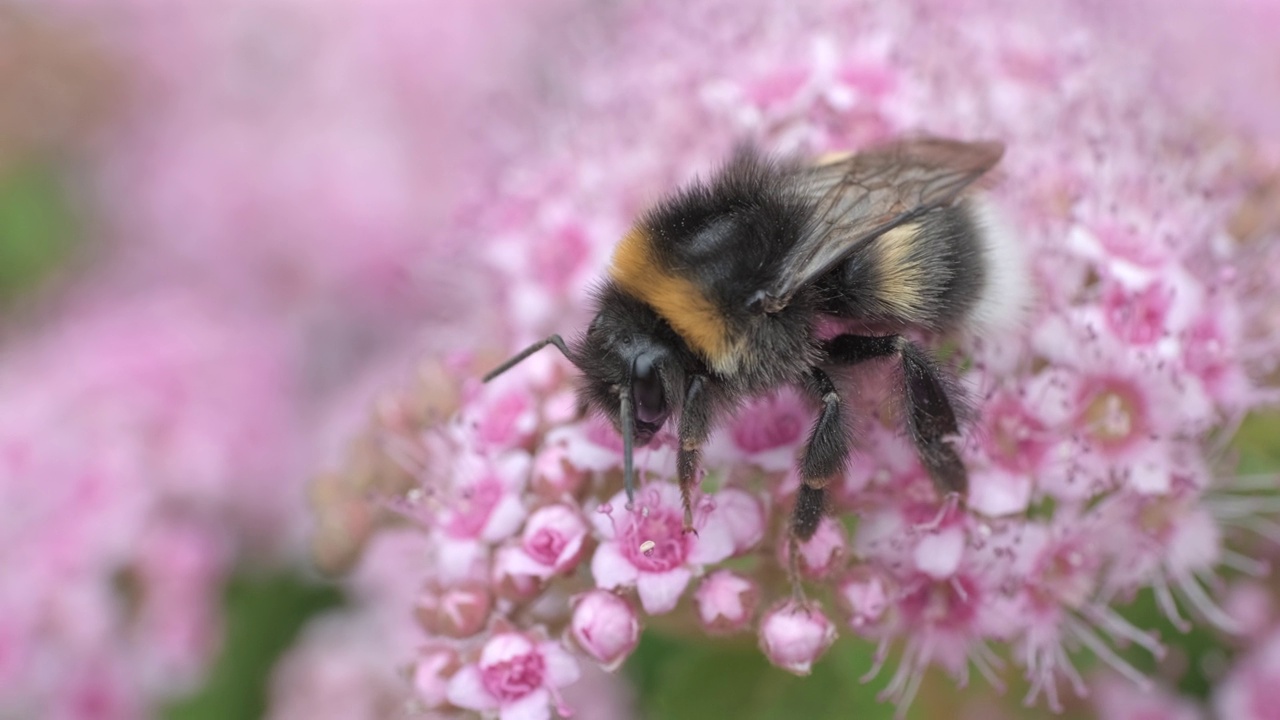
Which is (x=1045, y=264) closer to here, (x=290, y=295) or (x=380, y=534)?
(x=380, y=534)

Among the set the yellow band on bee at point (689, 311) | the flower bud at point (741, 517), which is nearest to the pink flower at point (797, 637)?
the flower bud at point (741, 517)

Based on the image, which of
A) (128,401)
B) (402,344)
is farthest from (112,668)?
(402,344)

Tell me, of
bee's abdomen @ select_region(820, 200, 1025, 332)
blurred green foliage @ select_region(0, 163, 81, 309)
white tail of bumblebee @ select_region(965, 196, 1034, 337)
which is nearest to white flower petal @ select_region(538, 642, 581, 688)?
bee's abdomen @ select_region(820, 200, 1025, 332)

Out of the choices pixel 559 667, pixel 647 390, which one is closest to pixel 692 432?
pixel 647 390

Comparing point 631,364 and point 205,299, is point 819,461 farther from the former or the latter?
point 205,299

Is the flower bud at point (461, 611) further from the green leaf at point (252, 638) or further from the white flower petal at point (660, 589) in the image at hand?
the green leaf at point (252, 638)

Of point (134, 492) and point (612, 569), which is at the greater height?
point (134, 492)

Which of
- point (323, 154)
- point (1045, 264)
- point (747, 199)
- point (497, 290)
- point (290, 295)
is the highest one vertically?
point (323, 154)
